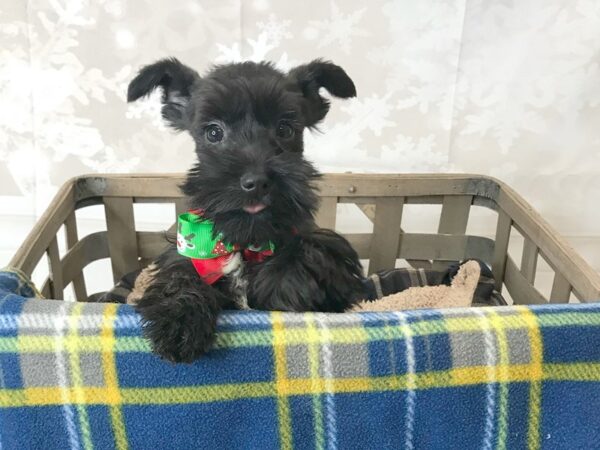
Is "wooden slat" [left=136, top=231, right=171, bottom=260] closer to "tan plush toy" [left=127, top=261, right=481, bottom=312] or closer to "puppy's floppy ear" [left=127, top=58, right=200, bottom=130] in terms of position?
"tan plush toy" [left=127, top=261, right=481, bottom=312]

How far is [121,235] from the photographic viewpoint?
1.74 meters

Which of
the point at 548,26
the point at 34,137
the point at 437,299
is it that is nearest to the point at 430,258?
the point at 437,299

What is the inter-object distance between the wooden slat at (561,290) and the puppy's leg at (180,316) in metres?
0.73

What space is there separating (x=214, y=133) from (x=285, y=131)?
135 mm

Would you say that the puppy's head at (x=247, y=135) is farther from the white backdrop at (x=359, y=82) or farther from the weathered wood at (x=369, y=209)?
the white backdrop at (x=359, y=82)

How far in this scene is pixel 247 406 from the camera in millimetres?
808

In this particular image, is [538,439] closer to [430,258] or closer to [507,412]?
[507,412]

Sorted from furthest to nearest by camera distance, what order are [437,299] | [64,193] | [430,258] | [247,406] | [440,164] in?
[440,164]
[430,258]
[437,299]
[64,193]
[247,406]

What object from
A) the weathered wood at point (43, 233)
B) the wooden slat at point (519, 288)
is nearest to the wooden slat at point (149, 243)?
the weathered wood at point (43, 233)

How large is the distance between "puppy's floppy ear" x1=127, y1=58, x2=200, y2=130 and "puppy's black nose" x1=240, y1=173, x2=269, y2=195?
0.29 metres

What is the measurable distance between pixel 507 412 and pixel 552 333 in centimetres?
13

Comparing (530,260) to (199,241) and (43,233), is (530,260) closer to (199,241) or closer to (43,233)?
(199,241)

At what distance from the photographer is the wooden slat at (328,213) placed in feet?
5.73

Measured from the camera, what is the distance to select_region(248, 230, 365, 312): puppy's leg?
3.31 feet
